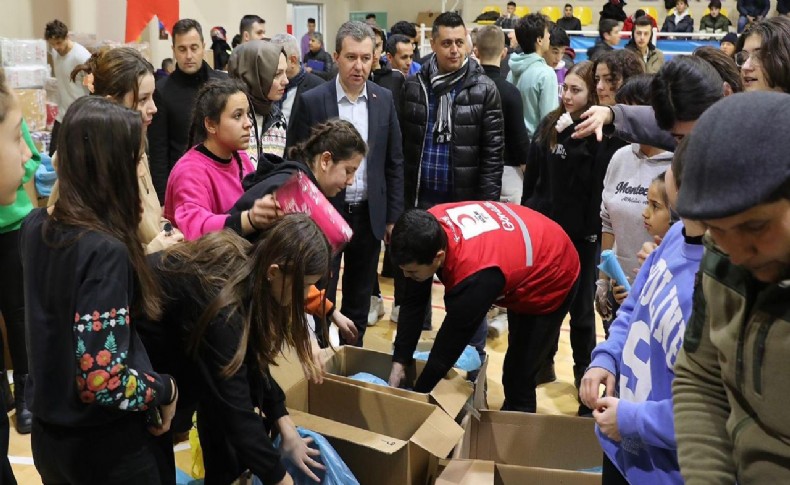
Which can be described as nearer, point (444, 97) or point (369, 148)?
point (369, 148)

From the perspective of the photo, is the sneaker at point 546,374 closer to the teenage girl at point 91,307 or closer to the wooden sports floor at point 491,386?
the wooden sports floor at point 491,386

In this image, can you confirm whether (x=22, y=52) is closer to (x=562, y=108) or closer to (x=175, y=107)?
(x=175, y=107)

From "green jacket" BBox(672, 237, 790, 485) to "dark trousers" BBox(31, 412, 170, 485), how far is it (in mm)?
1075

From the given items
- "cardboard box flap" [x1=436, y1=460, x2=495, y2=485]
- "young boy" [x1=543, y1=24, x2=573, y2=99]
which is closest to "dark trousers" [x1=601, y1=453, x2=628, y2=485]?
"cardboard box flap" [x1=436, y1=460, x2=495, y2=485]

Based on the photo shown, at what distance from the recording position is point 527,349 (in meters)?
2.74

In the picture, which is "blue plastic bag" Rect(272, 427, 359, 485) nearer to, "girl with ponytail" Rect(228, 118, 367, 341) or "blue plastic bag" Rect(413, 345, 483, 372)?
"girl with ponytail" Rect(228, 118, 367, 341)

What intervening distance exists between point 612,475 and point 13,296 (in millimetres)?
2218

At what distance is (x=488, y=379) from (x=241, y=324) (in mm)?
2036

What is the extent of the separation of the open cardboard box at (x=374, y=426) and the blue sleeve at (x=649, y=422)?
2.72 feet

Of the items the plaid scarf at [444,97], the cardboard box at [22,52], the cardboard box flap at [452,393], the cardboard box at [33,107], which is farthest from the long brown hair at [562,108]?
the cardboard box at [22,52]

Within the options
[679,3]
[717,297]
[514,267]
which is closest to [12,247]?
[514,267]

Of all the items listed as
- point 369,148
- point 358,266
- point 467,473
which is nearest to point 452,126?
point 369,148

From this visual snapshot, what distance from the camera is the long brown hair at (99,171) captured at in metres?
1.47

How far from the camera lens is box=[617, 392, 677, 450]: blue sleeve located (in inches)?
52.1
